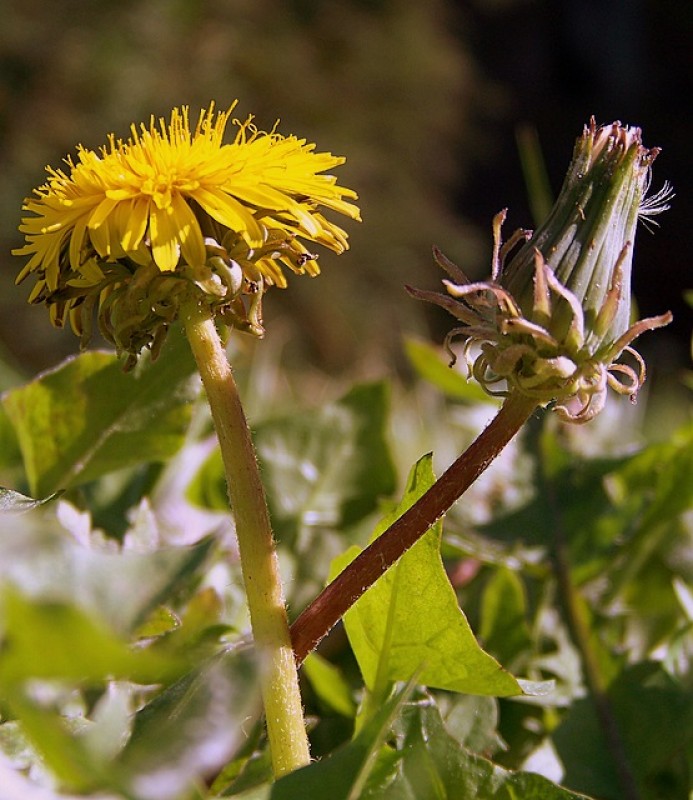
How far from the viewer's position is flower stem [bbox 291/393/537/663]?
37 cm

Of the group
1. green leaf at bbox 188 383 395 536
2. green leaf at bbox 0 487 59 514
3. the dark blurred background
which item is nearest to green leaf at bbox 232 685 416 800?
green leaf at bbox 0 487 59 514

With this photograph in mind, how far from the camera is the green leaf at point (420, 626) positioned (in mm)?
385

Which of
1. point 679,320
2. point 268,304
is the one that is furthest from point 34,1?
point 679,320

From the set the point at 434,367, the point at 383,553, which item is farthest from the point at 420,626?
the point at 434,367

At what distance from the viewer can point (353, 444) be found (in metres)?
0.75

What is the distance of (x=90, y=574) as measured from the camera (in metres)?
0.27

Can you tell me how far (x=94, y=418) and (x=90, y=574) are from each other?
33 cm

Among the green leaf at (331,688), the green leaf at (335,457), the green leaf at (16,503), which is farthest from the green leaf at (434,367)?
the green leaf at (16,503)

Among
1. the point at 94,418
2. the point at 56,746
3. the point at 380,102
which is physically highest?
the point at 380,102

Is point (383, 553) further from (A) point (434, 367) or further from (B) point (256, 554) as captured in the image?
(A) point (434, 367)

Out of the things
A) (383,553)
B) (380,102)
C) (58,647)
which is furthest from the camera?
(380,102)

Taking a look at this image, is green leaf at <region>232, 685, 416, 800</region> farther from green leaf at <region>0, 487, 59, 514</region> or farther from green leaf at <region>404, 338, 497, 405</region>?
green leaf at <region>404, 338, 497, 405</region>

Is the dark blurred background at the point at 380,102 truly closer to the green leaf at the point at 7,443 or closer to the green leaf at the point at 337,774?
the green leaf at the point at 7,443

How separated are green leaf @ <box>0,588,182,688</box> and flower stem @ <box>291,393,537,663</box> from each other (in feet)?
0.49
